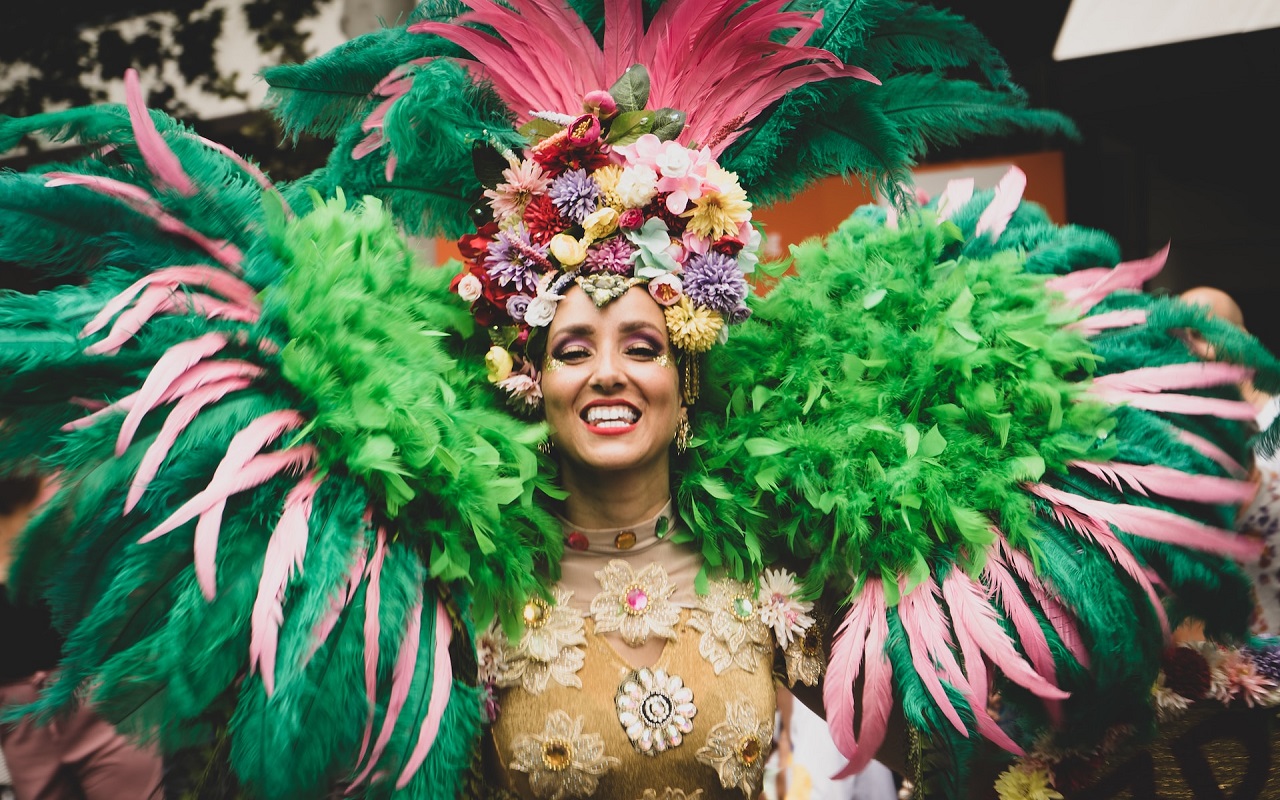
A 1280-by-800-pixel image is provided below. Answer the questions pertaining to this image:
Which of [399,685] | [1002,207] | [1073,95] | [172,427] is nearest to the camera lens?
[172,427]

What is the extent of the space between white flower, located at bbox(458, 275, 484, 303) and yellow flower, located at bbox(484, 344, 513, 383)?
108mm

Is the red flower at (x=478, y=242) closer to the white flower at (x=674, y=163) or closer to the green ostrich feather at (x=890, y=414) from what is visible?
the white flower at (x=674, y=163)

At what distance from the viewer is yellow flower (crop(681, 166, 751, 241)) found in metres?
1.77

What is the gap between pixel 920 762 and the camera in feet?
5.57

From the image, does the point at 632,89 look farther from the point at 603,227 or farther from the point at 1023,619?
the point at 1023,619

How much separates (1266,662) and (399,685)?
5.33ft

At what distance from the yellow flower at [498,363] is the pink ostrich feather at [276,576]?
0.45m

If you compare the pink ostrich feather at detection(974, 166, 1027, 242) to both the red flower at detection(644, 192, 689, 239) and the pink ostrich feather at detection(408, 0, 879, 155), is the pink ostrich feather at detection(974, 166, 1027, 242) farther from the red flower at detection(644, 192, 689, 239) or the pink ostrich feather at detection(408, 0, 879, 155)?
the red flower at detection(644, 192, 689, 239)

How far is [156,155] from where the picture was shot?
57.7 inches

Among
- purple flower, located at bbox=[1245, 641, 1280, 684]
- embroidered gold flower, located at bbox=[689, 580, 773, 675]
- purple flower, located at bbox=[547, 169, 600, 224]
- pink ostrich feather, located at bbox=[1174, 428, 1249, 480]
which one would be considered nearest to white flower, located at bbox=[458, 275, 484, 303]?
purple flower, located at bbox=[547, 169, 600, 224]

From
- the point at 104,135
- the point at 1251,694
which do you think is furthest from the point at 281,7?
Answer: the point at 1251,694

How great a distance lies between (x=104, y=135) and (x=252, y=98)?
320 cm

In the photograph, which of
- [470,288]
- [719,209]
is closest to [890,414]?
[719,209]

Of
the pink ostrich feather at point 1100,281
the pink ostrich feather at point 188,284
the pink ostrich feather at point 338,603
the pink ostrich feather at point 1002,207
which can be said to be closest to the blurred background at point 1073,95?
the pink ostrich feather at point 1002,207
